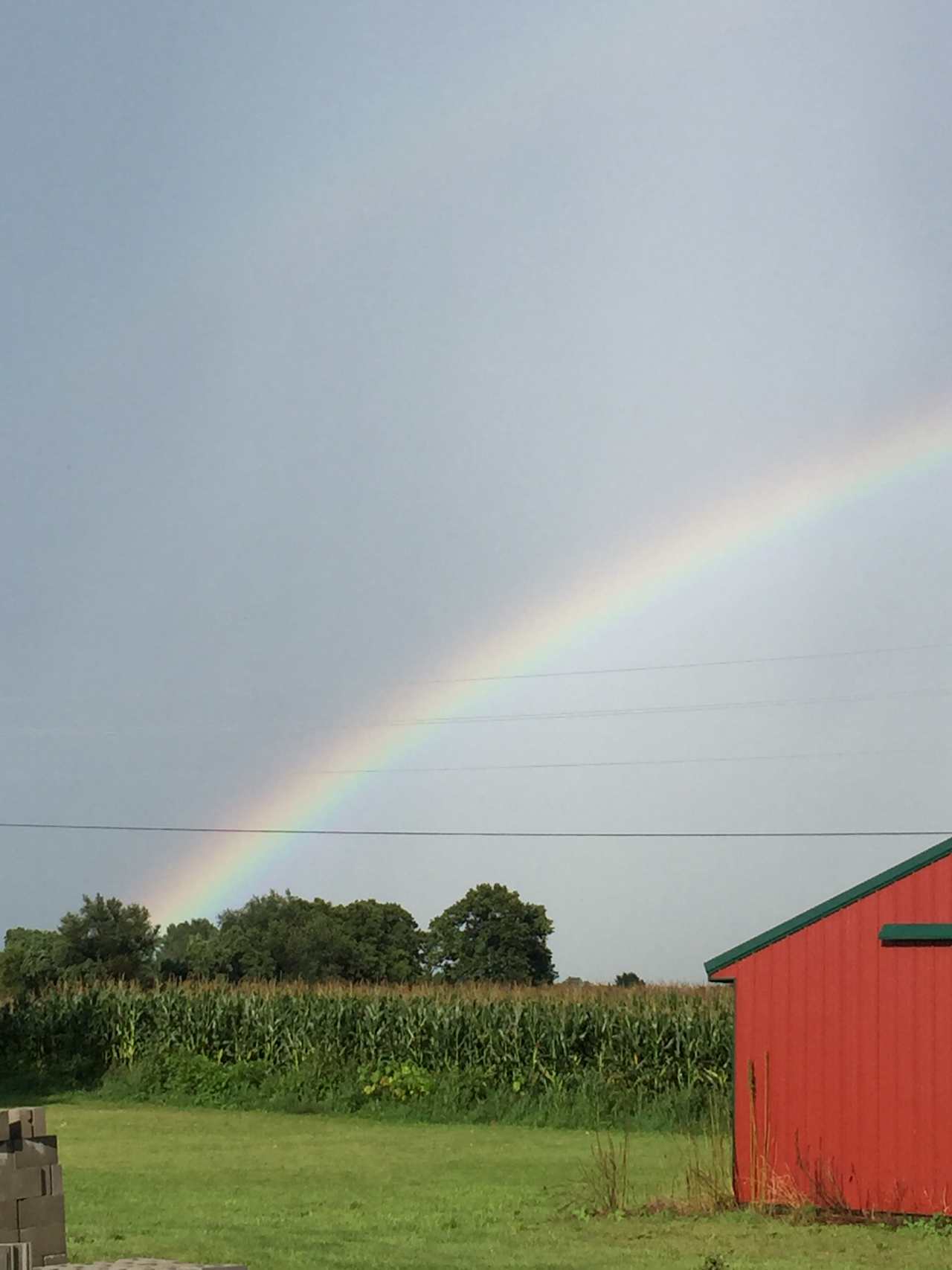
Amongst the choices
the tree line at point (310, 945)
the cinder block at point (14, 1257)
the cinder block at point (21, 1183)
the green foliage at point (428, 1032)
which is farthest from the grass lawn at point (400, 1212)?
the tree line at point (310, 945)

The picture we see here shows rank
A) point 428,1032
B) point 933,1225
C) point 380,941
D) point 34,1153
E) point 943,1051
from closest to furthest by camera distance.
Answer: point 34,1153
point 933,1225
point 943,1051
point 428,1032
point 380,941

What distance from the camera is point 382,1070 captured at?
105 ft

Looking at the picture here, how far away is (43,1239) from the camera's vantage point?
8312mm

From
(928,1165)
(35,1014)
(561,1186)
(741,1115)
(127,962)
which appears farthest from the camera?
(127,962)

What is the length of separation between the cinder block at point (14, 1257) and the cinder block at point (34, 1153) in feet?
4.36

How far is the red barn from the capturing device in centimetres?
1543

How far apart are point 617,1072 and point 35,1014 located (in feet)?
49.3

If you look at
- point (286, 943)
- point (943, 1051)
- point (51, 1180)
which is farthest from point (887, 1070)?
point (286, 943)

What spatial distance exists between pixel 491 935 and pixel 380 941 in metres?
6.04

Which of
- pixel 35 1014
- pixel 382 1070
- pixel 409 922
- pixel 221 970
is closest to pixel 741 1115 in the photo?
pixel 382 1070

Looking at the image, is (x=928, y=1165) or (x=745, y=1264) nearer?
(x=745, y=1264)

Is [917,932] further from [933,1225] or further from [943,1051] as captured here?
[933,1225]

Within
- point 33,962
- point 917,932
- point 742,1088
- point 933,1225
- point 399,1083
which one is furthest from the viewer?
point 33,962

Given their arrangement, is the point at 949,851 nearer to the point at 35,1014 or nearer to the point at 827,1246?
the point at 827,1246
